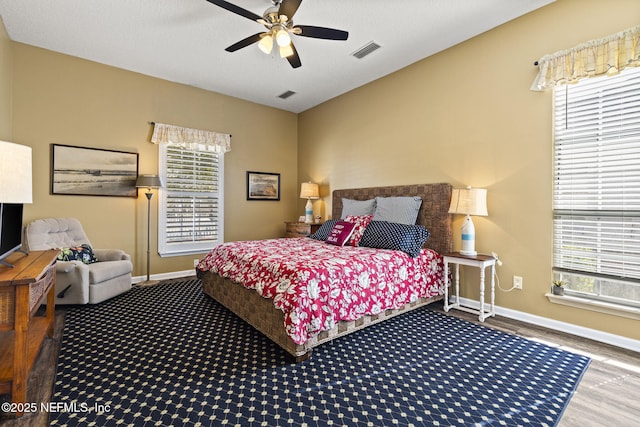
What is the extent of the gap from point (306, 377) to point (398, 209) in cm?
245

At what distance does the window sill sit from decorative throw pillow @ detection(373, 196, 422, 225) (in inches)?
61.3

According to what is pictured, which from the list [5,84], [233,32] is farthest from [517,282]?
[5,84]

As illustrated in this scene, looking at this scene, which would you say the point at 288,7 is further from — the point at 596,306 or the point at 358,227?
the point at 596,306

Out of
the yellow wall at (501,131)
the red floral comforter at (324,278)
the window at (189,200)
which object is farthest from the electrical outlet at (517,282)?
the window at (189,200)

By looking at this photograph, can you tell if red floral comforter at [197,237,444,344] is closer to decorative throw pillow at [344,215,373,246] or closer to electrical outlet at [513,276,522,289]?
decorative throw pillow at [344,215,373,246]

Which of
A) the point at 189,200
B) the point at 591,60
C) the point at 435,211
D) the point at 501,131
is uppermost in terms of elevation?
the point at 591,60

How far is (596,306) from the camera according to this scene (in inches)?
102

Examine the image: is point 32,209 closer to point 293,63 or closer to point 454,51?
point 293,63

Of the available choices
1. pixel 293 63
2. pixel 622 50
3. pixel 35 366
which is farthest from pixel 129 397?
pixel 622 50

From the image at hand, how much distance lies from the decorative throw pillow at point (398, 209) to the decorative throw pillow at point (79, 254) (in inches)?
141

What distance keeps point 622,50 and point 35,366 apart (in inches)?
198

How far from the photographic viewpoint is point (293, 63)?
330cm

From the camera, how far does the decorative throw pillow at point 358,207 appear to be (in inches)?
167

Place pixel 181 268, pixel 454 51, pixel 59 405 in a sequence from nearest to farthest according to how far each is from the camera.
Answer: pixel 59 405
pixel 454 51
pixel 181 268
